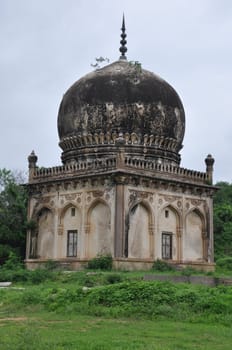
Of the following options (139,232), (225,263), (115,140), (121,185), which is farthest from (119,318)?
(225,263)

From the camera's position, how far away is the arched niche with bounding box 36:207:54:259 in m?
27.2

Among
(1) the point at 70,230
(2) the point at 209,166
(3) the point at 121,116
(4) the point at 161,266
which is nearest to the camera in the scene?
(4) the point at 161,266

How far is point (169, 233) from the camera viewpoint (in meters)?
26.5

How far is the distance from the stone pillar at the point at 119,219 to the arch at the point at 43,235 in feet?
12.5

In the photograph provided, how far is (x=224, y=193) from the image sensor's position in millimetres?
53000

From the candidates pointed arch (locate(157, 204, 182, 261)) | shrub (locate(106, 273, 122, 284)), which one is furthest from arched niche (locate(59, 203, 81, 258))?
shrub (locate(106, 273, 122, 284))

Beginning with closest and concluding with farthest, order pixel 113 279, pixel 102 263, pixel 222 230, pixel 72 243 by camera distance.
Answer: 1. pixel 113 279
2. pixel 102 263
3. pixel 72 243
4. pixel 222 230

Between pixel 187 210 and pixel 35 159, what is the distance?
7040mm

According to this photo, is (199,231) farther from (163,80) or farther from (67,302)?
(67,302)

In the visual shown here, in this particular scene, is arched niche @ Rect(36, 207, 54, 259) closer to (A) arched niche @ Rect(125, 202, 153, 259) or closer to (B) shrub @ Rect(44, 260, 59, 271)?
(B) shrub @ Rect(44, 260, 59, 271)

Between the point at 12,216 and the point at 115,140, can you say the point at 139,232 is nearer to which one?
the point at 115,140

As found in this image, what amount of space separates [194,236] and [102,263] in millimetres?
5454

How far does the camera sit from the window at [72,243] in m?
26.1

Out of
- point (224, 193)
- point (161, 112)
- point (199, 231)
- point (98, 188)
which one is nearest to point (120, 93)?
point (161, 112)
